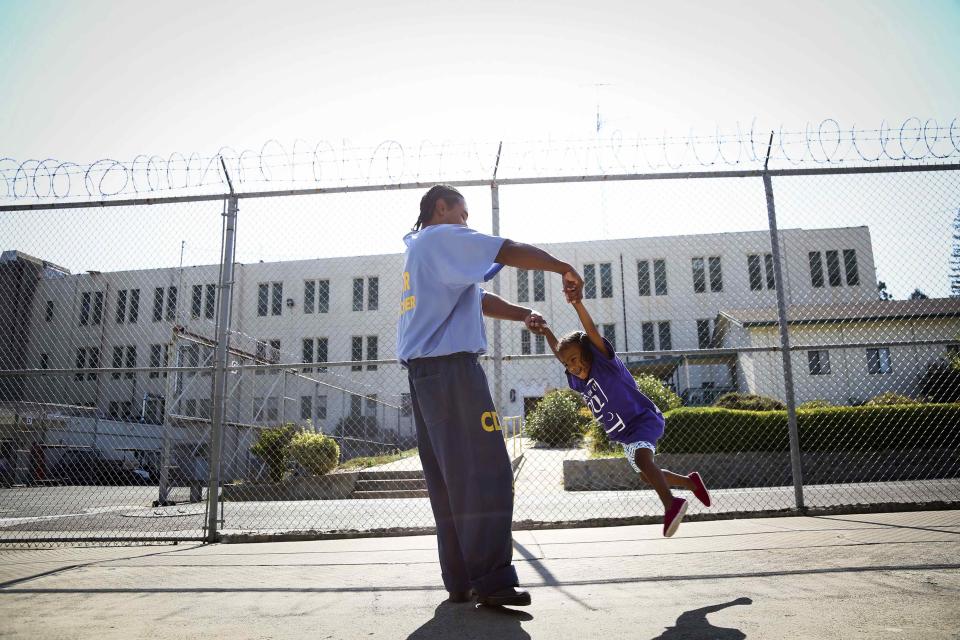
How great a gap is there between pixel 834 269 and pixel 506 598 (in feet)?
80.3

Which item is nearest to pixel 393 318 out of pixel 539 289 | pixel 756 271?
pixel 539 289

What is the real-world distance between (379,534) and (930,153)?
20.5ft

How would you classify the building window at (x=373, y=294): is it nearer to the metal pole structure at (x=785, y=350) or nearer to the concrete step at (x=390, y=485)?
the concrete step at (x=390, y=485)

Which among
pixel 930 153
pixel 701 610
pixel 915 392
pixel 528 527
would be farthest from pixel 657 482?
pixel 915 392

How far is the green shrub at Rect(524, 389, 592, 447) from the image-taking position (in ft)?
54.3

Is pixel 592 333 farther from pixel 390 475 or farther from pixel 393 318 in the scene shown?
pixel 393 318

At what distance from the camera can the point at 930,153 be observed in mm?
5723

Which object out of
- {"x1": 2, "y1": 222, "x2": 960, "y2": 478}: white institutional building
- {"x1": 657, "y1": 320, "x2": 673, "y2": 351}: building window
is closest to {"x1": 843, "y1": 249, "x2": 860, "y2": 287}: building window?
{"x1": 2, "y1": 222, "x2": 960, "y2": 478}: white institutional building

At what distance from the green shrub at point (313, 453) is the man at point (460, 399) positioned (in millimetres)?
9155

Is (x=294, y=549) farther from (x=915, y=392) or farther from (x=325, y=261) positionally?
(x=325, y=261)

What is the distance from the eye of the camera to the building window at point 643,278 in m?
24.7

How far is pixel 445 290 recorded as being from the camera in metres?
2.60

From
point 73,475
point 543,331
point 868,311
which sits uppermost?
point 868,311

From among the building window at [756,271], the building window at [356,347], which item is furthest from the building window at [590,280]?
the building window at [356,347]
